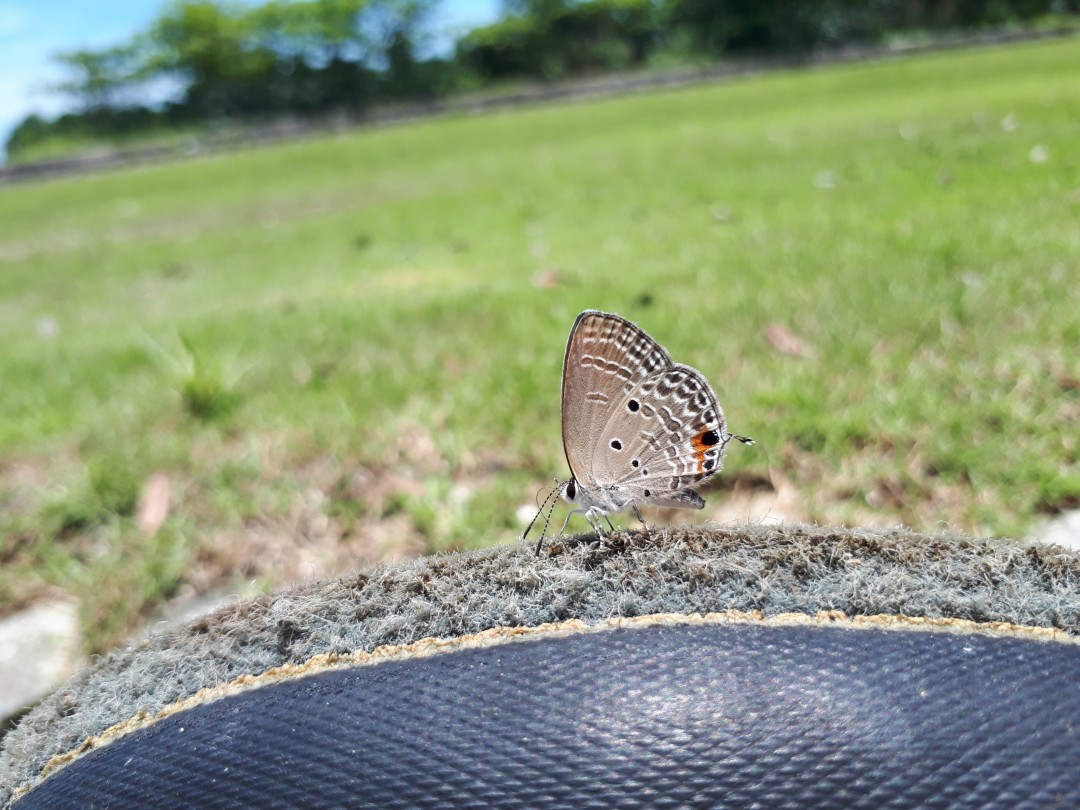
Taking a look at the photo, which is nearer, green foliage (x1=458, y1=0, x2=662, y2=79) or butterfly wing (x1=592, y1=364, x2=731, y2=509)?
butterfly wing (x1=592, y1=364, x2=731, y2=509)

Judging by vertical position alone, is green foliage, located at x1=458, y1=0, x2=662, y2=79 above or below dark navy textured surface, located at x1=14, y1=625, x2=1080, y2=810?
above

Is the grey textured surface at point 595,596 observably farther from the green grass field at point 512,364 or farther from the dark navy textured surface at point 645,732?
the green grass field at point 512,364

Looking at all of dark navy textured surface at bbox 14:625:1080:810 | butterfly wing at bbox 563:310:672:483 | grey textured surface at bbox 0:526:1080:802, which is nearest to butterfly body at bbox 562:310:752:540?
butterfly wing at bbox 563:310:672:483

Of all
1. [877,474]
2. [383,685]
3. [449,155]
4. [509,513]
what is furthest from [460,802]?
[449,155]

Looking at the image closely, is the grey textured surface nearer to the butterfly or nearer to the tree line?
the butterfly

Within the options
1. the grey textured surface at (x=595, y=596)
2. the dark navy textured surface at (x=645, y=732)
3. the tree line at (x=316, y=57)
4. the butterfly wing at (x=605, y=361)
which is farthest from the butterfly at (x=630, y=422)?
the tree line at (x=316, y=57)

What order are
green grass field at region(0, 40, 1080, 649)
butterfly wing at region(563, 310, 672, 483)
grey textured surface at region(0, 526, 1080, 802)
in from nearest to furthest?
grey textured surface at region(0, 526, 1080, 802)
butterfly wing at region(563, 310, 672, 483)
green grass field at region(0, 40, 1080, 649)

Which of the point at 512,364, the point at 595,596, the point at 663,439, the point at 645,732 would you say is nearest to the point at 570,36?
the point at 512,364

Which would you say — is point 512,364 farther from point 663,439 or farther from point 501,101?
point 501,101
